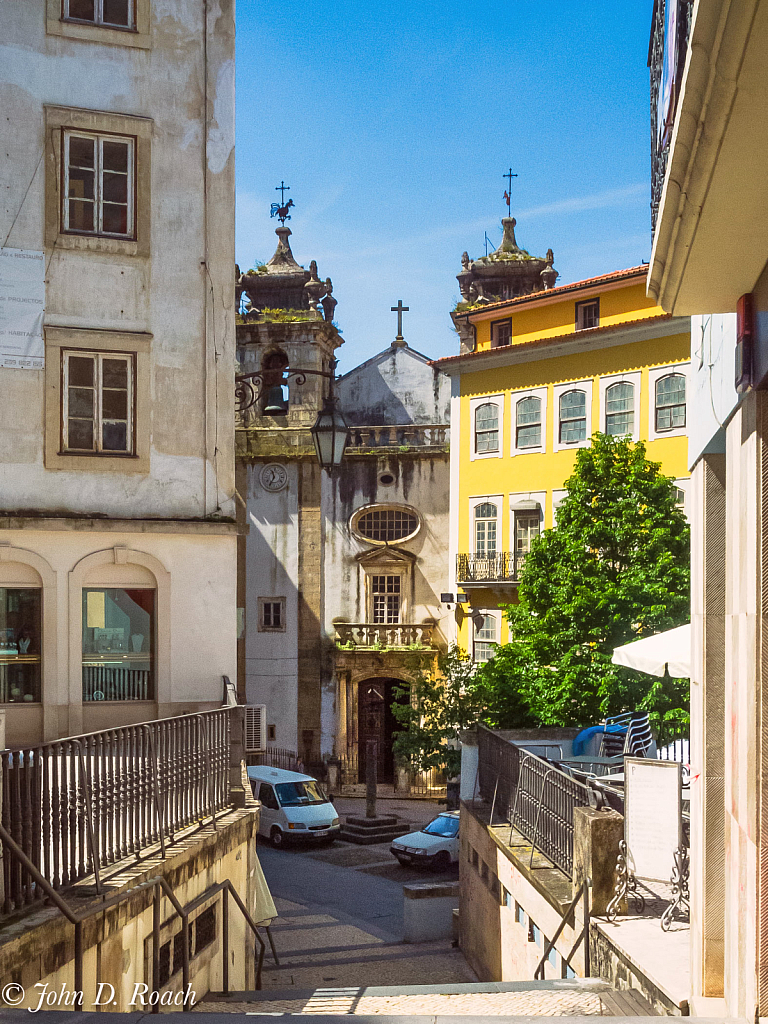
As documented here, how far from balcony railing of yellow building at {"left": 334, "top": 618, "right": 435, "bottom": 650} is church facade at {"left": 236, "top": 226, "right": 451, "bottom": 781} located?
5cm

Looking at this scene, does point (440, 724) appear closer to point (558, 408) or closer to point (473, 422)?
point (558, 408)

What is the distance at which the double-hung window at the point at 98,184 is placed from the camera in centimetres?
1461

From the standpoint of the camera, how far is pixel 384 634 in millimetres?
40844

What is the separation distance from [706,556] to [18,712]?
9.72 m

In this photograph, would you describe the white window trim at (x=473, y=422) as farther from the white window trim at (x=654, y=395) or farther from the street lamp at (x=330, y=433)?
the street lamp at (x=330, y=433)

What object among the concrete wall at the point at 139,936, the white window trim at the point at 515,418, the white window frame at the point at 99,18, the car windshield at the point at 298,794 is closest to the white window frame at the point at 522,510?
the white window trim at the point at 515,418

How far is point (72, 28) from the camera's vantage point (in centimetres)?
1479

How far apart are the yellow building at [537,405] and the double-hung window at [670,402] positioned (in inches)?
1.1

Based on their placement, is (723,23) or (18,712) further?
(18,712)

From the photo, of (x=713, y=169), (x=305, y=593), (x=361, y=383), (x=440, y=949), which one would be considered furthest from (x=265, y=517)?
(x=713, y=169)

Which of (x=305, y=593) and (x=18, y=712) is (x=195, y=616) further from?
(x=305, y=593)

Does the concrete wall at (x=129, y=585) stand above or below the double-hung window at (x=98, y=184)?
below

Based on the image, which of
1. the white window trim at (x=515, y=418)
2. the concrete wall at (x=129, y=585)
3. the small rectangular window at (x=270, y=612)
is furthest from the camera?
the small rectangular window at (x=270, y=612)

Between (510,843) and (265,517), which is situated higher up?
(265,517)
